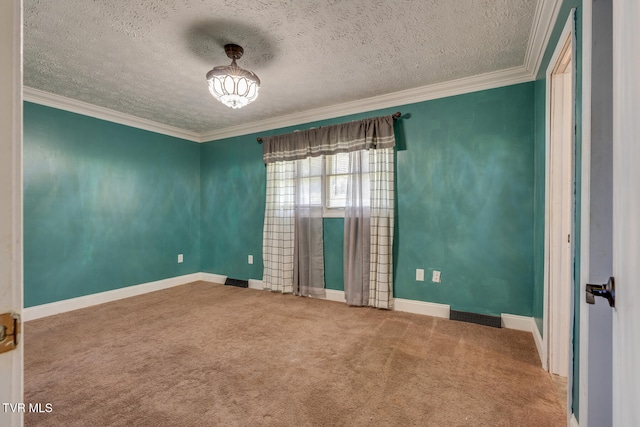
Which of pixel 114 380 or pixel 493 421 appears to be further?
pixel 114 380

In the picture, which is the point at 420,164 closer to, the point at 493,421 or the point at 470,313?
the point at 470,313

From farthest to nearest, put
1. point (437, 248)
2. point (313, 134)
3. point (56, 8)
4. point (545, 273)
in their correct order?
point (313, 134) → point (437, 248) → point (545, 273) → point (56, 8)

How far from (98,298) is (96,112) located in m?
2.33

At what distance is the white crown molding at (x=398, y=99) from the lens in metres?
2.79

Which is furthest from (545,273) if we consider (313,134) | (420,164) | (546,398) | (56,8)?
(56,8)

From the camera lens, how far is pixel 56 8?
6.18 ft

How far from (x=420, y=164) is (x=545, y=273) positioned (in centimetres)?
157

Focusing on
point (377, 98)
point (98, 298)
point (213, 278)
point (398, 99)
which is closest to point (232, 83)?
point (377, 98)

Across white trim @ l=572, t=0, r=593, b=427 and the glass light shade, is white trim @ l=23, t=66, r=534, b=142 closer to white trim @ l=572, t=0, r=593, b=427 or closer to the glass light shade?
the glass light shade

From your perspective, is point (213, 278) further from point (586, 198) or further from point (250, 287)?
point (586, 198)

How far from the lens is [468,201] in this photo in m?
2.98

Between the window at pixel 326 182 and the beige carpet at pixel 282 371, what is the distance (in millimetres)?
1365
